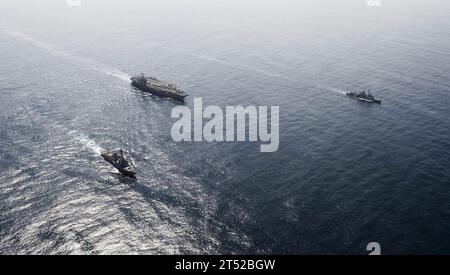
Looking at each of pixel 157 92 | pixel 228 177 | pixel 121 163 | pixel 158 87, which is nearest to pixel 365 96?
pixel 228 177

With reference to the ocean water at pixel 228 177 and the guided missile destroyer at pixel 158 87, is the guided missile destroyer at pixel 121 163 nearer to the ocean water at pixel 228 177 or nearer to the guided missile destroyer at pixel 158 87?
the ocean water at pixel 228 177

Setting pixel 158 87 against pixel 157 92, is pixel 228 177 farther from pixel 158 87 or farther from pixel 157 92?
pixel 158 87

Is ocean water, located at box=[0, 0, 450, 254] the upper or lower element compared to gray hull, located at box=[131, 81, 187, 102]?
lower

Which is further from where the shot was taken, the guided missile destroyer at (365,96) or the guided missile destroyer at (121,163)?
the guided missile destroyer at (365,96)

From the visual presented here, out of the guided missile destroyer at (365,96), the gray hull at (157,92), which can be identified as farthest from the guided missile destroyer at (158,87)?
the guided missile destroyer at (365,96)

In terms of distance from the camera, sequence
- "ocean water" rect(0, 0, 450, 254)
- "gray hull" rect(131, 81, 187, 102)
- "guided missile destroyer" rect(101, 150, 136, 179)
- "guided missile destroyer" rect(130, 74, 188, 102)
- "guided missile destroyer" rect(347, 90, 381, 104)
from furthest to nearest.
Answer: "guided missile destroyer" rect(130, 74, 188, 102) < "gray hull" rect(131, 81, 187, 102) < "guided missile destroyer" rect(347, 90, 381, 104) < "guided missile destroyer" rect(101, 150, 136, 179) < "ocean water" rect(0, 0, 450, 254)

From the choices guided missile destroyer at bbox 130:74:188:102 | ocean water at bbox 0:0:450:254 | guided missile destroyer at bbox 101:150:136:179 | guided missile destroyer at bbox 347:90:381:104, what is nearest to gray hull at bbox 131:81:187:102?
guided missile destroyer at bbox 130:74:188:102

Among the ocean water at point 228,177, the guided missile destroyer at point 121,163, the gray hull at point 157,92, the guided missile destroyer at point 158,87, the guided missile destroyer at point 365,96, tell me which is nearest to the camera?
the ocean water at point 228,177

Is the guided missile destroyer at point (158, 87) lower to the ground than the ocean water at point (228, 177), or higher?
higher

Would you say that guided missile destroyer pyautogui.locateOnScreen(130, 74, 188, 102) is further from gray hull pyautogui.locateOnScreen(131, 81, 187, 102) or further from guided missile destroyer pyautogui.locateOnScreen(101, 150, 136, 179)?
guided missile destroyer pyautogui.locateOnScreen(101, 150, 136, 179)
